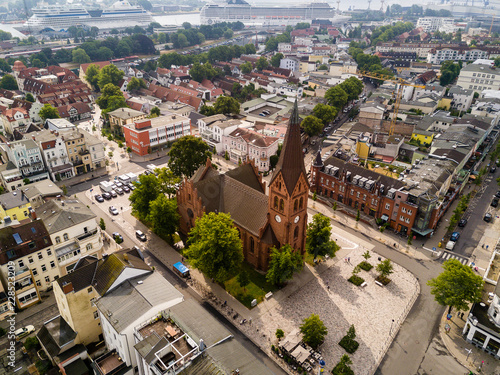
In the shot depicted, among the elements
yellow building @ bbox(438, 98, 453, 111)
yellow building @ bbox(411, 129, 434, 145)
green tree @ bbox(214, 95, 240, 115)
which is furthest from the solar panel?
yellow building @ bbox(438, 98, 453, 111)

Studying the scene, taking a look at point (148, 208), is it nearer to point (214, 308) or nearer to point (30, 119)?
point (214, 308)

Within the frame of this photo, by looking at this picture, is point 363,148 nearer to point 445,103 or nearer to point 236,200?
point 236,200

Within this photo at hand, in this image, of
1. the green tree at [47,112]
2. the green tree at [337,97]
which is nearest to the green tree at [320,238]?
the green tree at [337,97]

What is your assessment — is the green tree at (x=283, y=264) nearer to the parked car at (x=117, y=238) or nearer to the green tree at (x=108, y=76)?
the parked car at (x=117, y=238)

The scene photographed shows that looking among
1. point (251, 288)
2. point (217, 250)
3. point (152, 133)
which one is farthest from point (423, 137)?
point (217, 250)

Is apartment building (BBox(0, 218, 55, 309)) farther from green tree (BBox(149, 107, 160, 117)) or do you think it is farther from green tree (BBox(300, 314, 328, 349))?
green tree (BBox(149, 107, 160, 117))
